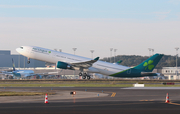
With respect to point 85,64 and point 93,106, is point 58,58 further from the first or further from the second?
point 93,106

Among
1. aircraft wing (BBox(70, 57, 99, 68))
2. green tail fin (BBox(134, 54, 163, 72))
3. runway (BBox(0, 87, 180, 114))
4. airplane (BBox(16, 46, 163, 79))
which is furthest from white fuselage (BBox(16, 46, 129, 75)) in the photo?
runway (BBox(0, 87, 180, 114))

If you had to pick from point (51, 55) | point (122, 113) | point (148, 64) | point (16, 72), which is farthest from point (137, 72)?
point (16, 72)

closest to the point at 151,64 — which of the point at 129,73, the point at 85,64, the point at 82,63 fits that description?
the point at 129,73

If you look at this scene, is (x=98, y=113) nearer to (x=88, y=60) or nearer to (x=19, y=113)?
(x=19, y=113)

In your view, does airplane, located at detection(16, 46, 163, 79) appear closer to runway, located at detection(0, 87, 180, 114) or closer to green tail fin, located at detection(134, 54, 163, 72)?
green tail fin, located at detection(134, 54, 163, 72)

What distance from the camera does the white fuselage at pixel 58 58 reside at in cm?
6241

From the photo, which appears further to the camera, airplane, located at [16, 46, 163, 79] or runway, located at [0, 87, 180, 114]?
airplane, located at [16, 46, 163, 79]

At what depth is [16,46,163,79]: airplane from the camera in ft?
206

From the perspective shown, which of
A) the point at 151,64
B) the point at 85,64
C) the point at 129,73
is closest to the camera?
the point at 85,64

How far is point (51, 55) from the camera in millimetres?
63281

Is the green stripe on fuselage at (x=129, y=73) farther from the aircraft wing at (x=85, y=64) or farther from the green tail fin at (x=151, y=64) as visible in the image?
the aircraft wing at (x=85, y=64)

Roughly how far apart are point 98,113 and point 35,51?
44.5m

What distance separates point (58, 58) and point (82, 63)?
567 centimetres

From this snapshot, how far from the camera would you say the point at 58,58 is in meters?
64.1
